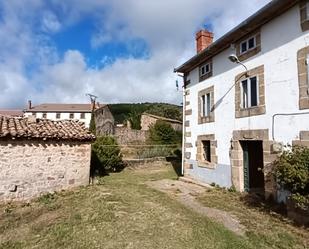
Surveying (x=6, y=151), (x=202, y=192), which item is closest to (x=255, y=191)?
(x=202, y=192)

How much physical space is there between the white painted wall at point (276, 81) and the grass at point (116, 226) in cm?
295

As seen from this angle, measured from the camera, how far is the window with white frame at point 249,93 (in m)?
10.3

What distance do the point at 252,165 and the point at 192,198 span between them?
3.26m

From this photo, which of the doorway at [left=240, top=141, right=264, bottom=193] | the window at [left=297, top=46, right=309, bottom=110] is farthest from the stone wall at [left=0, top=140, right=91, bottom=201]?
the window at [left=297, top=46, right=309, bottom=110]

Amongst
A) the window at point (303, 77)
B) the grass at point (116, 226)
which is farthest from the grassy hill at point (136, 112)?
the window at point (303, 77)

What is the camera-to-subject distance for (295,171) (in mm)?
6828

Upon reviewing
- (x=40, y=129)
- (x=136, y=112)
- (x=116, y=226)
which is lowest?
(x=116, y=226)

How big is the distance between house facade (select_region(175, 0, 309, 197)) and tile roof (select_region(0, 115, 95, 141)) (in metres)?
5.69

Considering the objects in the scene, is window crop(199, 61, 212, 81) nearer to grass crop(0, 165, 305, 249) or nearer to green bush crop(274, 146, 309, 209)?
grass crop(0, 165, 305, 249)

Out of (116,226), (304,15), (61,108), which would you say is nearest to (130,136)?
(116,226)

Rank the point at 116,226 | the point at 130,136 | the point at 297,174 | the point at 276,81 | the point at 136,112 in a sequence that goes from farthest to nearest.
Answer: the point at 136,112, the point at 130,136, the point at 276,81, the point at 116,226, the point at 297,174

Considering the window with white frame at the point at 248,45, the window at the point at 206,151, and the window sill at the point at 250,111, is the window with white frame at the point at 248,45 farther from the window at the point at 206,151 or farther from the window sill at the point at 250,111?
the window at the point at 206,151

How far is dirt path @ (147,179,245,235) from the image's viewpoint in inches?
287

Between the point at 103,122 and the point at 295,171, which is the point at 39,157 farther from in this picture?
the point at 103,122
